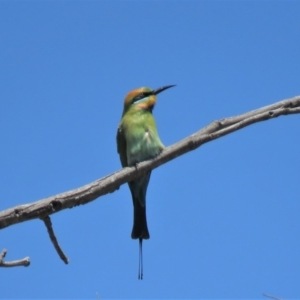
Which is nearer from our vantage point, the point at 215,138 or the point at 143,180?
the point at 215,138

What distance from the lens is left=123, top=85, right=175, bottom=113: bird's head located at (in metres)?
3.90

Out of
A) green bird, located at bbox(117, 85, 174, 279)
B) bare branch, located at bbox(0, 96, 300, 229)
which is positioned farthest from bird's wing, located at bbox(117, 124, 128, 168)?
bare branch, located at bbox(0, 96, 300, 229)

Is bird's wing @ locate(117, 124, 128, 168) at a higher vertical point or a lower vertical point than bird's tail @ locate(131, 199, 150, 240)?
higher

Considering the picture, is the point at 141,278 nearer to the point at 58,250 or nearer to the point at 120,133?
the point at 58,250

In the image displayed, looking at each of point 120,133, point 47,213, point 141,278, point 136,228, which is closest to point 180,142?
point 47,213

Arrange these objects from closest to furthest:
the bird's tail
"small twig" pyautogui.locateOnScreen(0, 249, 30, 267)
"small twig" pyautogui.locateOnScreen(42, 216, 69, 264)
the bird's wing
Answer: "small twig" pyautogui.locateOnScreen(0, 249, 30, 267), "small twig" pyautogui.locateOnScreen(42, 216, 69, 264), the bird's tail, the bird's wing

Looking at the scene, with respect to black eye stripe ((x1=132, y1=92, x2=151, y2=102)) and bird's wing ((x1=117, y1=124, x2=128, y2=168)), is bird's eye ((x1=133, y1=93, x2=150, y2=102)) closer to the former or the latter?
black eye stripe ((x1=132, y1=92, x2=151, y2=102))

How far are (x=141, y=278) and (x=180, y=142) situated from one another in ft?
2.50

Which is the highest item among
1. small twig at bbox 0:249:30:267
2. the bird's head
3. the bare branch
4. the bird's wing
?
the bird's head

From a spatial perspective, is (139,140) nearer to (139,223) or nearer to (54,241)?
(139,223)

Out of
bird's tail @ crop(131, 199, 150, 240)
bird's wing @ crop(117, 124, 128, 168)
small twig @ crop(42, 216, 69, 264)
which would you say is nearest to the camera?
small twig @ crop(42, 216, 69, 264)

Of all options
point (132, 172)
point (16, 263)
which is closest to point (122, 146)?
point (132, 172)

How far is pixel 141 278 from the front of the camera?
2.74 meters

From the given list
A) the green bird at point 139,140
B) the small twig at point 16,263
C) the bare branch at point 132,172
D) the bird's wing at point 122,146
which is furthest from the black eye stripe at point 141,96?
the small twig at point 16,263
